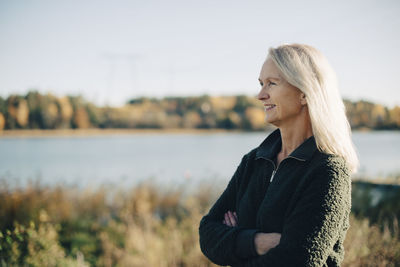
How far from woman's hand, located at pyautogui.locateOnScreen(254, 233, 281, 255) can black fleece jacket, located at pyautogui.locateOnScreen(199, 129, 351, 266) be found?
1.2 inches

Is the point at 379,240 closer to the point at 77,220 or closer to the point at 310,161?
the point at 310,161

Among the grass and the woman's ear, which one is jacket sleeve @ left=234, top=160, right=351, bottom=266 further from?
the grass

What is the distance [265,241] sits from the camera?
1.67 meters

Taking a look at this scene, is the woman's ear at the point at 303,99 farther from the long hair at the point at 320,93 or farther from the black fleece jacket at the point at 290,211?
the black fleece jacket at the point at 290,211

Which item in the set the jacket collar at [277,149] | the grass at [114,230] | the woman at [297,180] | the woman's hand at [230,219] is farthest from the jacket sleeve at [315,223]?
the grass at [114,230]

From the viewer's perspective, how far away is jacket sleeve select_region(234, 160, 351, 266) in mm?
1503

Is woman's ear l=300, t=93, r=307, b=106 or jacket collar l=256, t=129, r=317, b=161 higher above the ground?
woman's ear l=300, t=93, r=307, b=106

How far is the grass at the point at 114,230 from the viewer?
3793 millimetres

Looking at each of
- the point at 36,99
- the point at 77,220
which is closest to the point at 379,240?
the point at 77,220

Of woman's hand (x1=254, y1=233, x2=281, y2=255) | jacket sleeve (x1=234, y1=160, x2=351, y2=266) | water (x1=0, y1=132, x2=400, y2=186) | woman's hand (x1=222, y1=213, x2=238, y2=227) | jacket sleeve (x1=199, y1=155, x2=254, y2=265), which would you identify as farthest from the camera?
water (x1=0, y1=132, x2=400, y2=186)

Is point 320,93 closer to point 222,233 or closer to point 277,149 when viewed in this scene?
point 277,149

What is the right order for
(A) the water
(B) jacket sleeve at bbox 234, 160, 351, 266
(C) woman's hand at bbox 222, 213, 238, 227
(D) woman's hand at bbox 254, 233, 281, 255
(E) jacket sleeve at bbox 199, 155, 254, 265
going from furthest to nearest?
1. (A) the water
2. (C) woman's hand at bbox 222, 213, 238, 227
3. (E) jacket sleeve at bbox 199, 155, 254, 265
4. (D) woman's hand at bbox 254, 233, 281, 255
5. (B) jacket sleeve at bbox 234, 160, 351, 266

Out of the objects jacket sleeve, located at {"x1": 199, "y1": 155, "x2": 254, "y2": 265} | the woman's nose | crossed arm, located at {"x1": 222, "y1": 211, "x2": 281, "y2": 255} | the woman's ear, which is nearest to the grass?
jacket sleeve, located at {"x1": 199, "y1": 155, "x2": 254, "y2": 265}

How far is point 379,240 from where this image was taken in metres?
3.83
